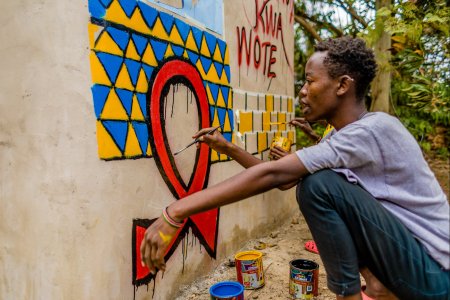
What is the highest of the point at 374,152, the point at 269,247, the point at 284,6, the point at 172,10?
the point at 284,6

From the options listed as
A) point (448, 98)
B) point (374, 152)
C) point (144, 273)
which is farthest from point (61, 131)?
point (448, 98)

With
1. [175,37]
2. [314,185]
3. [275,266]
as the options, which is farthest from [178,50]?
[275,266]

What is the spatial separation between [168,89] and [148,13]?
0.38 metres

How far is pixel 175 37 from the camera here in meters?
2.04

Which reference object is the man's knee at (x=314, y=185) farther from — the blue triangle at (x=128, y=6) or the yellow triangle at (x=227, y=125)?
the yellow triangle at (x=227, y=125)

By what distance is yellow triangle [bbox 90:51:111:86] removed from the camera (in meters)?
1.52

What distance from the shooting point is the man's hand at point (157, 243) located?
1.30m

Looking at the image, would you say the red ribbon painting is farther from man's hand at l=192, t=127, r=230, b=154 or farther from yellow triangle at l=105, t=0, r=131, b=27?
yellow triangle at l=105, t=0, r=131, b=27

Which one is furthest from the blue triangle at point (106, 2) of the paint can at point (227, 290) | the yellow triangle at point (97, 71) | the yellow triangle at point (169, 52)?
the paint can at point (227, 290)

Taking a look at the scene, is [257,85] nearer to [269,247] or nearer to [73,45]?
[269,247]

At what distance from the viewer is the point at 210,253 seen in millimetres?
2396

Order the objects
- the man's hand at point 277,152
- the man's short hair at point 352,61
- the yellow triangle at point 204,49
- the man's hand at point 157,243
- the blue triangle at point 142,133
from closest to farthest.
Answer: the man's hand at point 157,243 < the man's short hair at point 352,61 < the blue triangle at point 142,133 < the yellow triangle at point 204,49 < the man's hand at point 277,152

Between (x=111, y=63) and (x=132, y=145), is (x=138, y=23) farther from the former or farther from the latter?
(x=132, y=145)

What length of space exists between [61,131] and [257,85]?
1.93m
